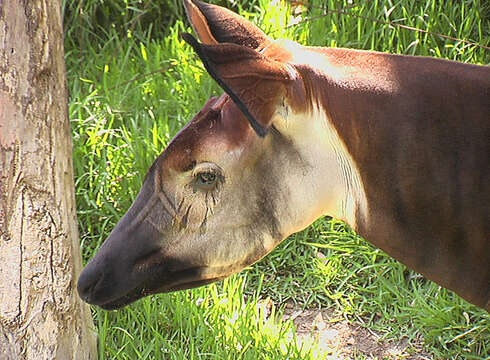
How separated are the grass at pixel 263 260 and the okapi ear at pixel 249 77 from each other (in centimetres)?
133

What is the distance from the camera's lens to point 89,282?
2271mm

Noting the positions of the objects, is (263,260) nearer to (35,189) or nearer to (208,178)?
(35,189)

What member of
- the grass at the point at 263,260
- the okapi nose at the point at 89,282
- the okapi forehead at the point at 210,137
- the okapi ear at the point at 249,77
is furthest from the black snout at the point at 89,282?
the grass at the point at 263,260

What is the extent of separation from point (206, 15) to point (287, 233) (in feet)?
1.92

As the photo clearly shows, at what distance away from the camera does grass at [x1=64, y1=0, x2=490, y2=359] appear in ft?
11.5

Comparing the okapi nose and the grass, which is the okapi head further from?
the grass

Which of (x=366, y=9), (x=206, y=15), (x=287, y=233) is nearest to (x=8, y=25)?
(x=206, y=15)

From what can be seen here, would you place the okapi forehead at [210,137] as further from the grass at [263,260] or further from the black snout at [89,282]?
the grass at [263,260]

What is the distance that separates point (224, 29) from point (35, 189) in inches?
39.1

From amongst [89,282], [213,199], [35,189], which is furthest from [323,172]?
[35,189]

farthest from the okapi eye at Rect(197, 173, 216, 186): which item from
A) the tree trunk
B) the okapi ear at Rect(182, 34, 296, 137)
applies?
the tree trunk

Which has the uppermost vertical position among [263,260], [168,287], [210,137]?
[210,137]

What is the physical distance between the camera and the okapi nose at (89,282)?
7.41ft

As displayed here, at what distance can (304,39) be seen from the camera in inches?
183
